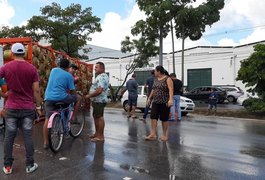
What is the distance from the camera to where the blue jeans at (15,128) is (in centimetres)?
564

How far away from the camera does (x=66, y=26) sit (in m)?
27.1

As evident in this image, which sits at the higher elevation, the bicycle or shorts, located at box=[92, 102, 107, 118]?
shorts, located at box=[92, 102, 107, 118]

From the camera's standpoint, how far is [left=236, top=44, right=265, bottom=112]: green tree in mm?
16031

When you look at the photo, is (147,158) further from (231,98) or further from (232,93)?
(232,93)

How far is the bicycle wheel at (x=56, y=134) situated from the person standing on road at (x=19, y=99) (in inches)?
49.6

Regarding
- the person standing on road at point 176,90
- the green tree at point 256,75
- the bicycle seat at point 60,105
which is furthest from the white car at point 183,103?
the bicycle seat at point 60,105

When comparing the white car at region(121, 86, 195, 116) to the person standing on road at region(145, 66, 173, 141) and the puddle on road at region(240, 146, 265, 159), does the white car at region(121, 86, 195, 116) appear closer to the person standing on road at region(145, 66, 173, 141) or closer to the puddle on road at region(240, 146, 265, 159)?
the person standing on road at region(145, 66, 173, 141)

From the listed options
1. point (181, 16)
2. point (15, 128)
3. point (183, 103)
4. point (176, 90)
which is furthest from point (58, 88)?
point (181, 16)

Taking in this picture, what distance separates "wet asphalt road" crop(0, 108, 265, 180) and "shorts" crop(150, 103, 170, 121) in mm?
586

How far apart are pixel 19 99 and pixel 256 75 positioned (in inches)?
493

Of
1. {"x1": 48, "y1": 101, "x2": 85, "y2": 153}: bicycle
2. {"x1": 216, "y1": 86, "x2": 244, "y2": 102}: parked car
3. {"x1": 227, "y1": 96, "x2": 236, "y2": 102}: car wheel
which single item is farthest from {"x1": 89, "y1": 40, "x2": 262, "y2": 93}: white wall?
{"x1": 48, "y1": 101, "x2": 85, "y2": 153}: bicycle

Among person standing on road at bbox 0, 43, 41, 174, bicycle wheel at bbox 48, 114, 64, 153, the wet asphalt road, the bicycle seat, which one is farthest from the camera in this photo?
the bicycle seat

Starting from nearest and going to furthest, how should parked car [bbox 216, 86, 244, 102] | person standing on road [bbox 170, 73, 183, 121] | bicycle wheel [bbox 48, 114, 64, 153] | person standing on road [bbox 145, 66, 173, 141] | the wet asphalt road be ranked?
the wet asphalt road → bicycle wheel [bbox 48, 114, 64, 153] → person standing on road [bbox 145, 66, 173, 141] → person standing on road [bbox 170, 73, 183, 121] → parked car [bbox 216, 86, 244, 102]

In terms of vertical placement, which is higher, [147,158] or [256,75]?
[256,75]
